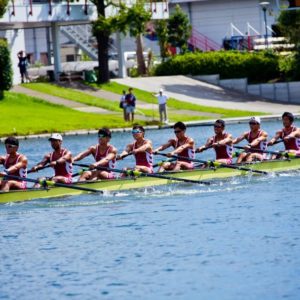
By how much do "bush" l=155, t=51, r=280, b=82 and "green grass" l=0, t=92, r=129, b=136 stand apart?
42.7 feet

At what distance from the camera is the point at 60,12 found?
232 feet

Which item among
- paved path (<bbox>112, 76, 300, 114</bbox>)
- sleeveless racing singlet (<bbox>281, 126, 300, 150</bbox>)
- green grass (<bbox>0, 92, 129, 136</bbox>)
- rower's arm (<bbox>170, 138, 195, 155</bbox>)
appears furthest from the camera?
paved path (<bbox>112, 76, 300, 114</bbox>)

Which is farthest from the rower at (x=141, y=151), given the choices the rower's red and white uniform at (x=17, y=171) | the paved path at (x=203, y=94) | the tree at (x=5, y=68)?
the paved path at (x=203, y=94)

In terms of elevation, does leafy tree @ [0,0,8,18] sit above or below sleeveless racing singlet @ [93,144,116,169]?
above

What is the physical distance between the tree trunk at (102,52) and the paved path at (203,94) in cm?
147

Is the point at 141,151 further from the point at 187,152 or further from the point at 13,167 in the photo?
the point at 13,167

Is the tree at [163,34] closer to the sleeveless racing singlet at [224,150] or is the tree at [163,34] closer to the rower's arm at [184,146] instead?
the sleeveless racing singlet at [224,150]

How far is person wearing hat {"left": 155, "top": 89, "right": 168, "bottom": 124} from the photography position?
6034 cm

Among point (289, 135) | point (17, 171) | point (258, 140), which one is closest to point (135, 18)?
point (289, 135)

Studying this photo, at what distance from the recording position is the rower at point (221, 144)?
123ft

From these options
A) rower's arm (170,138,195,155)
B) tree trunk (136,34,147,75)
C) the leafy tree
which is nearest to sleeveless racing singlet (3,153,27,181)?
rower's arm (170,138,195,155)

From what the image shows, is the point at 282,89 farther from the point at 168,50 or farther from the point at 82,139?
the point at 82,139

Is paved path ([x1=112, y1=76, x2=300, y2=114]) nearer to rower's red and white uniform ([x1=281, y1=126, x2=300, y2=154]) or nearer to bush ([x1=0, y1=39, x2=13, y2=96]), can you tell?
bush ([x1=0, y1=39, x2=13, y2=96])

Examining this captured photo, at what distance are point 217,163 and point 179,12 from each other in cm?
4485
